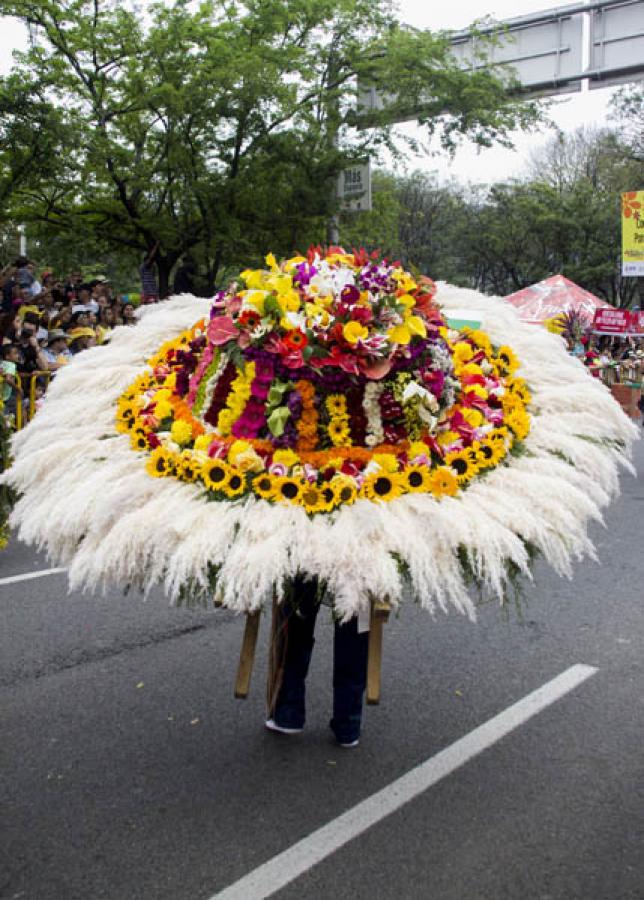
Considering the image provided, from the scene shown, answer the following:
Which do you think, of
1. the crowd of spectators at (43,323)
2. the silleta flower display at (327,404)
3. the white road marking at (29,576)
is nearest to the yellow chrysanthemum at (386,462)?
the silleta flower display at (327,404)

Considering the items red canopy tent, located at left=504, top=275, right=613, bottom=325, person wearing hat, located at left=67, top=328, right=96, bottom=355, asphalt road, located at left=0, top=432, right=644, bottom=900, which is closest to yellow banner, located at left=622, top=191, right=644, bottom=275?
red canopy tent, located at left=504, top=275, right=613, bottom=325

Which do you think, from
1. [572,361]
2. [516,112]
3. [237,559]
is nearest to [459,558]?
[237,559]

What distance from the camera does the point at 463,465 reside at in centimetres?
355

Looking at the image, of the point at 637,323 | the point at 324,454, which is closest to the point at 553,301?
the point at 637,323

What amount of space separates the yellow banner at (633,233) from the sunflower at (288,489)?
22.3m

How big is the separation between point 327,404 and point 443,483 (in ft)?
1.64

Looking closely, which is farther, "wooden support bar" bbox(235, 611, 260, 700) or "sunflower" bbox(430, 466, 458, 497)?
"wooden support bar" bbox(235, 611, 260, 700)

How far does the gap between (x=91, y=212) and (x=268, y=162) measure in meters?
3.39

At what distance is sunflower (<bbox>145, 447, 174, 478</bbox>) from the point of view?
3543 mm

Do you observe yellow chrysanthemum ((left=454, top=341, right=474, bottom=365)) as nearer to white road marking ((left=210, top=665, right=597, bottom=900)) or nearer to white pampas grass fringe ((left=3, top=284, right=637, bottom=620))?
white pampas grass fringe ((left=3, top=284, right=637, bottom=620))

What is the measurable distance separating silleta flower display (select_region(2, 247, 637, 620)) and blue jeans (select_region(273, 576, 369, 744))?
2.31 feet

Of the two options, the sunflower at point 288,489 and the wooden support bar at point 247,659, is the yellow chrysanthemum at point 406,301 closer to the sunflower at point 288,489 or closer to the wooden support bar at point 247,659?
the sunflower at point 288,489

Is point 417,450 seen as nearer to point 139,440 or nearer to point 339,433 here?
point 339,433

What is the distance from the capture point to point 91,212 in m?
17.9
